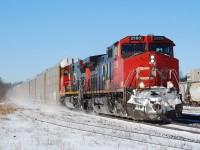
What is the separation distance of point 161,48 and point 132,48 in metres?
1.29

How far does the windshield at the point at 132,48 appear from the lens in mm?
14914

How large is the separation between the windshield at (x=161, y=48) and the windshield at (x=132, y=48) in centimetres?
39

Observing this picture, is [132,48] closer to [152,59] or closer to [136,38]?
[136,38]

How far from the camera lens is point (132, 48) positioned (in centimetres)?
1497

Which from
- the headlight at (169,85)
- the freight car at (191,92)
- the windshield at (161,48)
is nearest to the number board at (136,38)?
the windshield at (161,48)

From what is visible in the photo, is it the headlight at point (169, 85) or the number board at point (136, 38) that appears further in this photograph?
the number board at point (136, 38)

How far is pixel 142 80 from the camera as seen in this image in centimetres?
1418

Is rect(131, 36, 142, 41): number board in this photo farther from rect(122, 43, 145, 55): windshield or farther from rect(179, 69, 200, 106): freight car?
rect(179, 69, 200, 106): freight car

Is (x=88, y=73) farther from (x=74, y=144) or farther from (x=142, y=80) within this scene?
(x=74, y=144)

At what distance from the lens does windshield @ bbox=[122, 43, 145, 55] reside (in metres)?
14.9

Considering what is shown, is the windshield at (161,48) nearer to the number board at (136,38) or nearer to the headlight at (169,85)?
the number board at (136,38)

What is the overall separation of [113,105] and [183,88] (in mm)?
25451

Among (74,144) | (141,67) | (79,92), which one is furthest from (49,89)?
(74,144)

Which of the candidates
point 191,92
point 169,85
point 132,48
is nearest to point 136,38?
point 132,48
